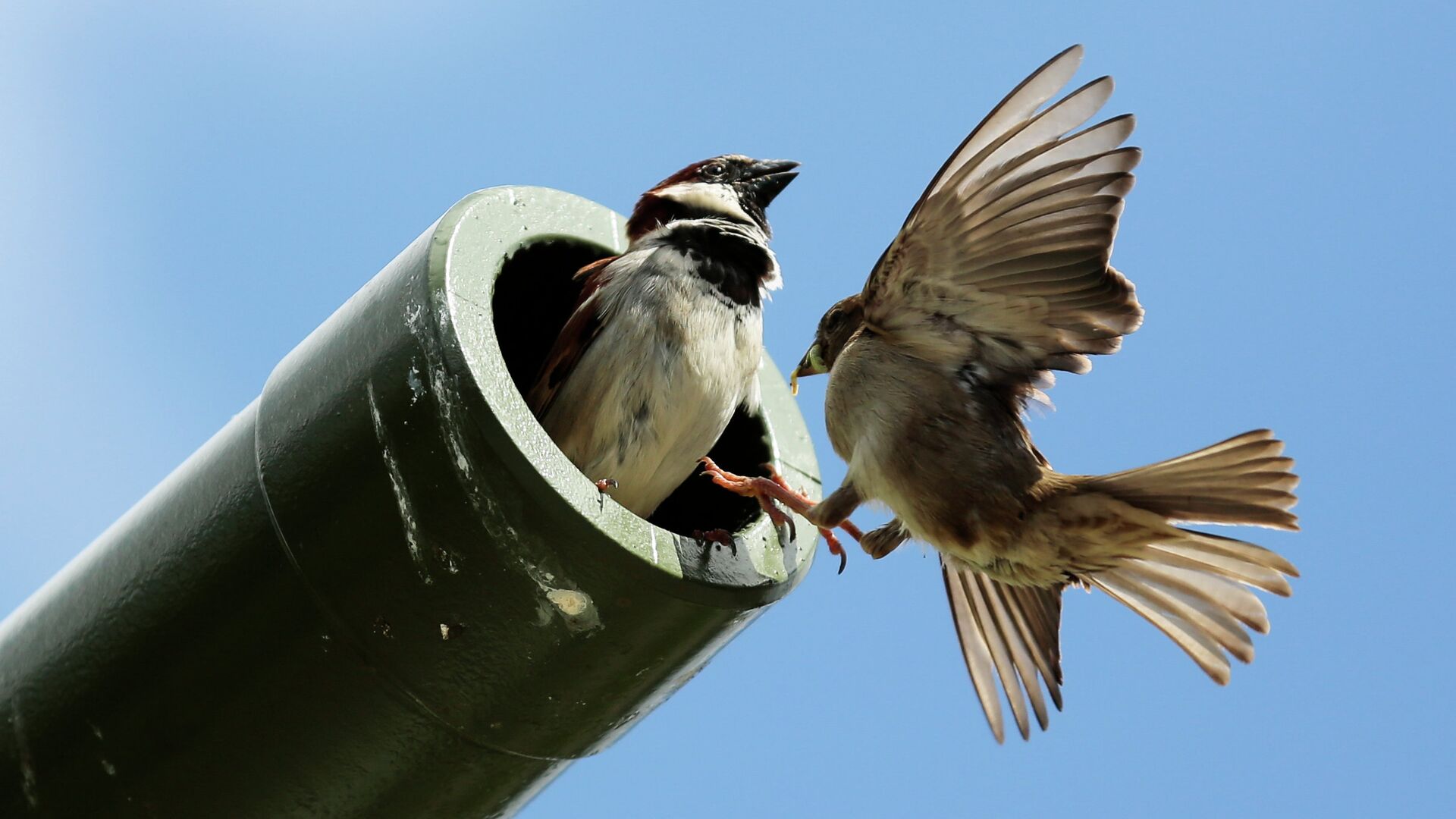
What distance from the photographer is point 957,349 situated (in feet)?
10.8

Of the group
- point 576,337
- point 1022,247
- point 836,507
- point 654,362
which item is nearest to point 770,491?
point 836,507

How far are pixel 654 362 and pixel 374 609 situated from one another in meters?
1.04

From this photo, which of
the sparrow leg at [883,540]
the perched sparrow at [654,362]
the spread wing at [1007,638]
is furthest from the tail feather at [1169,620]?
the perched sparrow at [654,362]

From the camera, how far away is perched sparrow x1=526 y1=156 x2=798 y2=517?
324 cm

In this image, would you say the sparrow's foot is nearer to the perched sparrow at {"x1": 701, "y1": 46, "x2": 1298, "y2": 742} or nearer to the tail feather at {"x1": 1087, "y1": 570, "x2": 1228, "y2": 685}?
the perched sparrow at {"x1": 701, "y1": 46, "x2": 1298, "y2": 742}

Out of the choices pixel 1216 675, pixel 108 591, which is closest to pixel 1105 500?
pixel 1216 675

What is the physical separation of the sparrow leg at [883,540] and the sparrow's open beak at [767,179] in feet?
3.94

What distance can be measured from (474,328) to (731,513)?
130cm

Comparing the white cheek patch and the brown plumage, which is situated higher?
the white cheek patch

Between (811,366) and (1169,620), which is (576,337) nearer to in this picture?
(811,366)

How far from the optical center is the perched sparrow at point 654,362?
3.24 meters

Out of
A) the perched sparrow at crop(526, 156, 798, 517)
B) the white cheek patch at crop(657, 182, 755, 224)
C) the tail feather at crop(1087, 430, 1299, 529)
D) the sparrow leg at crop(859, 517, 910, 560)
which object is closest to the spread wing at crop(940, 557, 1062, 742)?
the sparrow leg at crop(859, 517, 910, 560)

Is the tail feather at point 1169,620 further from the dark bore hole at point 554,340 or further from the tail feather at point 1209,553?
the dark bore hole at point 554,340

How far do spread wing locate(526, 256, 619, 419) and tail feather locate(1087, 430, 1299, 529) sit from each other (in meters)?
1.33
